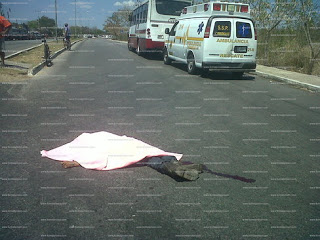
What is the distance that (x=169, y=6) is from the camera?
16.2 m

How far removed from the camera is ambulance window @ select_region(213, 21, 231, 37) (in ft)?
33.8

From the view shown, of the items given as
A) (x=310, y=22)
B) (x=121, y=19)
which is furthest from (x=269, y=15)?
(x=121, y=19)

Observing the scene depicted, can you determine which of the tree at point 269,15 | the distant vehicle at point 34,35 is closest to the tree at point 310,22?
the tree at point 269,15

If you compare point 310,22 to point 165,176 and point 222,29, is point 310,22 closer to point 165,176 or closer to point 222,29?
point 222,29

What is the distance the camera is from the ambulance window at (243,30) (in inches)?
412

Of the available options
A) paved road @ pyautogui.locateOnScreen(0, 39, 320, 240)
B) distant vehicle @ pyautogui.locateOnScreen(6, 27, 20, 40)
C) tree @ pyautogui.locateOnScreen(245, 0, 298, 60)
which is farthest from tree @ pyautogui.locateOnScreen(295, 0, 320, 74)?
distant vehicle @ pyautogui.locateOnScreen(6, 27, 20, 40)

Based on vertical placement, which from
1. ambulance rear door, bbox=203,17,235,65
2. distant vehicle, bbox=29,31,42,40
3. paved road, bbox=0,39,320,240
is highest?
distant vehicle, bbox=29,31,42,40

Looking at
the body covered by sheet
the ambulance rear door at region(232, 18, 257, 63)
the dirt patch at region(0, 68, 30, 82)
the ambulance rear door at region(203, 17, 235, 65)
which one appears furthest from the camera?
the ambulance rear door at region(232, 18, 257, 63)

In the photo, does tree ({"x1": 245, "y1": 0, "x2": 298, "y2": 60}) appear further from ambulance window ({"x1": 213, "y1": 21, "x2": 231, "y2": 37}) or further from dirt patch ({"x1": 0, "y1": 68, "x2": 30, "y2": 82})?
dirt patch ({"x1": 0, "y1": 68, "x2": 30, "y2": 82})

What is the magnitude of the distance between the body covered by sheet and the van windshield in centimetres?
1302

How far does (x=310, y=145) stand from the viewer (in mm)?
4594

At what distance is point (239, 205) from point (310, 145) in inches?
91.4

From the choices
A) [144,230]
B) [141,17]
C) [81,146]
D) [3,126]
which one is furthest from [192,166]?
[141,17]

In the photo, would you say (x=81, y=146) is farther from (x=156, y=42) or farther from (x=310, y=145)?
(x=156, y=42)
